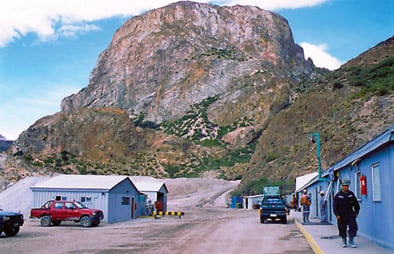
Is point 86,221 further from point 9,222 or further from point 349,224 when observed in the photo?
point 349,224

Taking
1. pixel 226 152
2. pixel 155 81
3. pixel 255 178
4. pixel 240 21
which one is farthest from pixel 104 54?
pixel 255 178

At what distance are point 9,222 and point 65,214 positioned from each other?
7.86m

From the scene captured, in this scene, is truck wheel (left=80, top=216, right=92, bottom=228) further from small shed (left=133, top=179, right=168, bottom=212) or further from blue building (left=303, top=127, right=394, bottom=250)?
small shed (left=133, top=179, right=168, bottom=212)

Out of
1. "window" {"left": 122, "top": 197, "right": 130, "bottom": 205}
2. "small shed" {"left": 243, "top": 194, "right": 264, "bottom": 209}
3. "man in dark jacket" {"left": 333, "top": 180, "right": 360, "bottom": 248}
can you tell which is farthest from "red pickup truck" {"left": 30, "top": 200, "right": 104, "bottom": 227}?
"small shed" {"left": 243, "top": 194, "right": 264, "bottom": 209}

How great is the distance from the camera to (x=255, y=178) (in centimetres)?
6706

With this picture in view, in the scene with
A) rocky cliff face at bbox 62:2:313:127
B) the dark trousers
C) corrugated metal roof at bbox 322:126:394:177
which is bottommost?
the dark trousers

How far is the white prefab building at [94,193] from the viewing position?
32531 mm

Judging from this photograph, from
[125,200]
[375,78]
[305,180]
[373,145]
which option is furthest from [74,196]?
[375,78]

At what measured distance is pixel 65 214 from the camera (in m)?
28.2

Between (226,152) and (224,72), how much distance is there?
3071 cm

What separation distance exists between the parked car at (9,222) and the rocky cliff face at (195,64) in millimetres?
97956

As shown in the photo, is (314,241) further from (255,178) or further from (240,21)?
(240,21)

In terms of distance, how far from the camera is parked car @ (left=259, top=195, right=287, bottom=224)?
28.8m

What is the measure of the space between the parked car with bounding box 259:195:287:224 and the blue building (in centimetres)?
1155
